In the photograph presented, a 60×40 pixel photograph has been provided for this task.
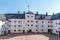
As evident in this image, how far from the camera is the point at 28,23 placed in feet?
192

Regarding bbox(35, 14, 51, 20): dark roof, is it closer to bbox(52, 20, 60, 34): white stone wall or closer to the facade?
A: the facade

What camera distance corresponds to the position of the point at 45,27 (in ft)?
197

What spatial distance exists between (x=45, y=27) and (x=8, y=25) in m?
19.1

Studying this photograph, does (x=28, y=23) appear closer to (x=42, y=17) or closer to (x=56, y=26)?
(x=42, y=17)

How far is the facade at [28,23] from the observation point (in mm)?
56375

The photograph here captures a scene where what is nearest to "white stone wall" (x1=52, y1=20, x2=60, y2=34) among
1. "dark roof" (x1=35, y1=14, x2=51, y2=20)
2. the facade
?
the facade

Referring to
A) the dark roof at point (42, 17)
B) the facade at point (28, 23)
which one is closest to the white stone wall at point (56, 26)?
the facade at point (28, 23)

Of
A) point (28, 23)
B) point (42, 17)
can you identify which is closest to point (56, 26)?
point (42, 17)

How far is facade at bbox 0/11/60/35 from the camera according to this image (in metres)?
56.4

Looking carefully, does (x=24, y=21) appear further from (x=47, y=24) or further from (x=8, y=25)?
(x=47, y=24)

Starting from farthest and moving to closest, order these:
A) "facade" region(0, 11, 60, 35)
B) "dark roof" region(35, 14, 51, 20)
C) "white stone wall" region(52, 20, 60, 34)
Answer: "dark roof" region(35, 14, 51, 20), "facade" region(0, 11, 60, 35), "white stone wall" region(52, 20, 60, 34)

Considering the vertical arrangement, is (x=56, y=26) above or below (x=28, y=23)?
below

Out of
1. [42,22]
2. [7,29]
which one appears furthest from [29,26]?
[7,29]

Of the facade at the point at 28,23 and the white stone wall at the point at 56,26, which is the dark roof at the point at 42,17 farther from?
the white stone wall at the point at 56,26
